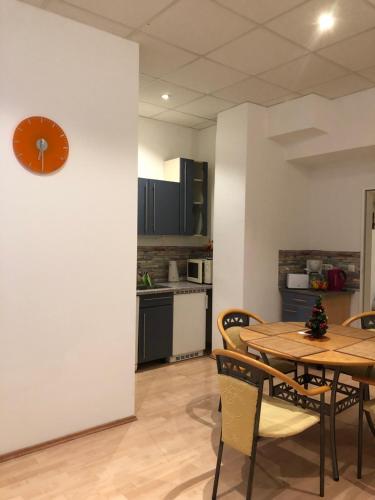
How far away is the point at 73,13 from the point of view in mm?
Result: 2750

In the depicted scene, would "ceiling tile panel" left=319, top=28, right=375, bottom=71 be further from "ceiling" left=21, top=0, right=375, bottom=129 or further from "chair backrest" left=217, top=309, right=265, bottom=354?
"chair backrest" left=217, top=309, right=265, bottom=354

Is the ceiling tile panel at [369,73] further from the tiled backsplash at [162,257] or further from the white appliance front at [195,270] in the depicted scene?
the tiled backsplash at [162,257]

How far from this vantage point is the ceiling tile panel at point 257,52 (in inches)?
120

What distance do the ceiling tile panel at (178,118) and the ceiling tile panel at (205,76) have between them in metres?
0.86

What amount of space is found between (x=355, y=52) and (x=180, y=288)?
2856 mm

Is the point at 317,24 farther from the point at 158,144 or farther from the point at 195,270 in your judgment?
the point at 195,270

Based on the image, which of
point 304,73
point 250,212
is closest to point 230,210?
point 250,212

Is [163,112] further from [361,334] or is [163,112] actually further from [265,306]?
[361,334]

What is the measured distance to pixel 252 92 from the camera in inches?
164

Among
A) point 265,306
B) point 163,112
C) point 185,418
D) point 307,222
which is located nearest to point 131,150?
point 163,112

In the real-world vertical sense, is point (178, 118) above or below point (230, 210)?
above

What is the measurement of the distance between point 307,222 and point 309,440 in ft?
9.38

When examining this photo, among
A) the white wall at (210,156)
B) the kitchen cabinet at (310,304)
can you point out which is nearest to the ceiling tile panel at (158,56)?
the white wall at (210,156)

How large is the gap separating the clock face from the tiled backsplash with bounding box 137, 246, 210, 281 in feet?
7.59
